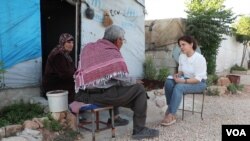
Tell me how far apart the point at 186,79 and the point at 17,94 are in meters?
2.72

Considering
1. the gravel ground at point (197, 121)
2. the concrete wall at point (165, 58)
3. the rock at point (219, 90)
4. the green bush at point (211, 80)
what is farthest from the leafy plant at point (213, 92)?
the concrete wall at point (165, 58)

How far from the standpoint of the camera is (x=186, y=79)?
490 cm

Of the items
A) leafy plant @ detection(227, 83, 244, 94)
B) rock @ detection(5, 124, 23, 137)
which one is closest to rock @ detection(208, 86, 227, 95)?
leafy plant @ detection(227, 83, 244, 94)

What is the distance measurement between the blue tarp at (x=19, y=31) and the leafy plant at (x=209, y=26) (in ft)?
18.4

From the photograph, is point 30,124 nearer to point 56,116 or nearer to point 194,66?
point 56,116

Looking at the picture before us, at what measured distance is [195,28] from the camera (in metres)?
9.59

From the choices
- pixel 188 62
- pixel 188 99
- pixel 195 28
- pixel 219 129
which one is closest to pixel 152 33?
pixel 195 28

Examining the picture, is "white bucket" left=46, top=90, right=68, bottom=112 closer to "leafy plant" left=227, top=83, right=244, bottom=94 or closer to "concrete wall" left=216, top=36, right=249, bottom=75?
"leafy plant" left=227, top=83, right=244, bottom=94

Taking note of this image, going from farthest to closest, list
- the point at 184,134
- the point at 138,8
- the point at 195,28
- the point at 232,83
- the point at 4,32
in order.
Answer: the point at 195,28, the point at 232,83, the point at 138,8, the point at 4,32, the point at 184,134

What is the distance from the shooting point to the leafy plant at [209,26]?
374 inches

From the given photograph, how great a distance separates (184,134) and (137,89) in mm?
1066

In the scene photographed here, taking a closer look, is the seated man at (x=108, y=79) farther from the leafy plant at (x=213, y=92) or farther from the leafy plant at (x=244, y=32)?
the leafy plant at (x=244, y=32)

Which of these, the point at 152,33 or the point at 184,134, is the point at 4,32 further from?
the point at 152,33

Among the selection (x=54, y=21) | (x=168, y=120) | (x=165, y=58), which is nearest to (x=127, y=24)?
(x=54, y=21)
